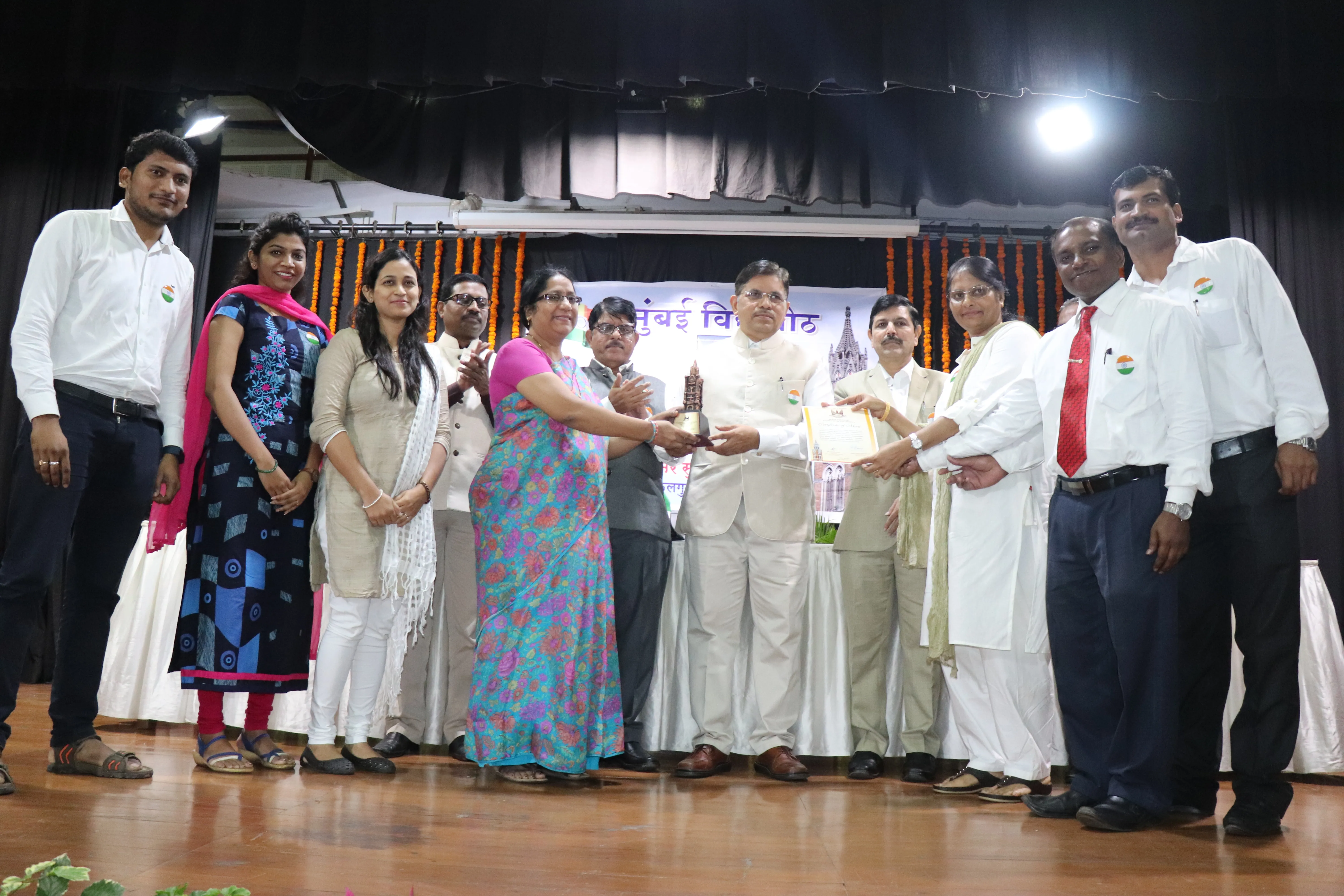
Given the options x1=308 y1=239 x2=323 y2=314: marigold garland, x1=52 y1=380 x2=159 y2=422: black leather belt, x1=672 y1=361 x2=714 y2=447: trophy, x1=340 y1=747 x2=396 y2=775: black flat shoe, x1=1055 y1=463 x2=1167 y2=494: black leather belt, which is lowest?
x1=340 y1=747 x2=396 y2=775: black flat shoe

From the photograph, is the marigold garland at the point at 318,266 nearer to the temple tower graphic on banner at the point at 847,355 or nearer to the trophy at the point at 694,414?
the temple tower graphic on banner at the point at 847,355

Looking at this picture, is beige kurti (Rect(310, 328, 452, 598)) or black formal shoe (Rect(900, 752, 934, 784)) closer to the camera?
beige kurti (Rect(310, 328, 452, 598))

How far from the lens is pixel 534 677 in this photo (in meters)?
2.63

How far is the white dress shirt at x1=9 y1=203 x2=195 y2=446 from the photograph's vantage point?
7.91 ft

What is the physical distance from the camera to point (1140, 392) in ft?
7.79

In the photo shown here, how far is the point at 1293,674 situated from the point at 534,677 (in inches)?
74.8

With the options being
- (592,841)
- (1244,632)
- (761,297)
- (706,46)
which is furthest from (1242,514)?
(706,46)

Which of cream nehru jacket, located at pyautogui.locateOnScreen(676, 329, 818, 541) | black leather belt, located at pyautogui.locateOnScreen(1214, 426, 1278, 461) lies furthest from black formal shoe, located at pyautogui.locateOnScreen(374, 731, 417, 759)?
black leather belt, located at pyautogui.locateOnScreen(1214, 426, 1278, 461)

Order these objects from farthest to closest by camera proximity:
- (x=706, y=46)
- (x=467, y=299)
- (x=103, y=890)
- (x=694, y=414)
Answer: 1. (x=706, y=46)
2. (x=467, y=299)
3. (x=694, y=414)
4. (x=103, y=890)

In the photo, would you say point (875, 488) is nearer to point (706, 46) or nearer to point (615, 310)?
point (615, 310)

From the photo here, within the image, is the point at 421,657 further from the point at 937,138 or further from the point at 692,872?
the point at 937,138

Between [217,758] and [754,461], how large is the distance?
1821 mm

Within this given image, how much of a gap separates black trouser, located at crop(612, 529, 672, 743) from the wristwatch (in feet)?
5.16

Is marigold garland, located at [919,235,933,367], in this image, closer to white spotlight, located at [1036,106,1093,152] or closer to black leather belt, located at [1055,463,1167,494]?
white spotlight, located at [1036,106,1093,152]
